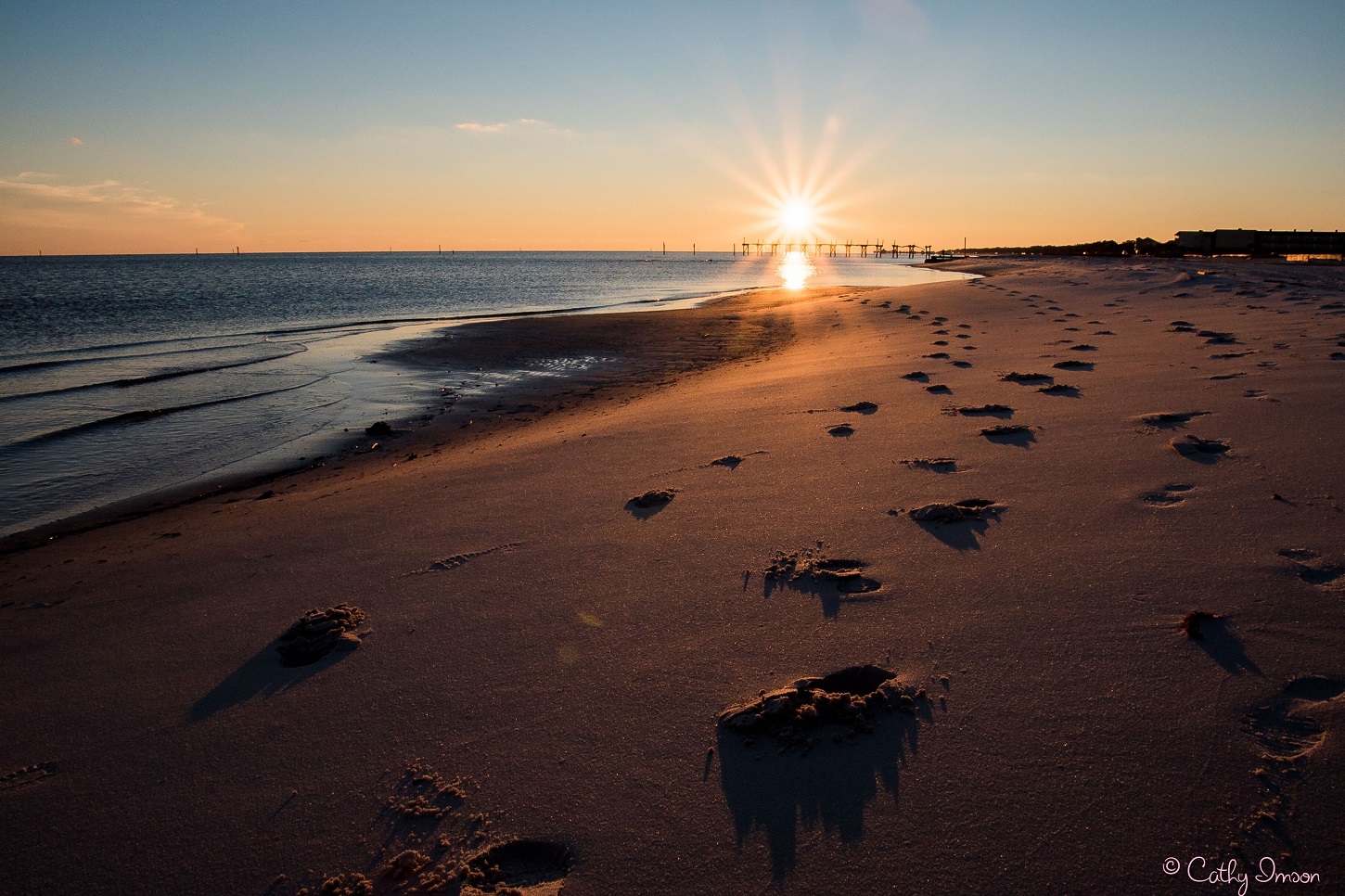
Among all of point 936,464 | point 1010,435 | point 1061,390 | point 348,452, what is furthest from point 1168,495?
point 348,452

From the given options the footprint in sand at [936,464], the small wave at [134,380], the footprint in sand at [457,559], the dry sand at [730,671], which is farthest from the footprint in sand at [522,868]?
the small wave at [134,380]

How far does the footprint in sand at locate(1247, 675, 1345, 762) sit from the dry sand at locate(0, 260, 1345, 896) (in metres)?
0.02

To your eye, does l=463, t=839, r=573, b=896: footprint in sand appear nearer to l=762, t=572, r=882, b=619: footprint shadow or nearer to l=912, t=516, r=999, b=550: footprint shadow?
l=762, t=572, r=882, b=619: footprint shadow

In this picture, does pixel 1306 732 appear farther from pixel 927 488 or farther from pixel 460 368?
pixel 460 368

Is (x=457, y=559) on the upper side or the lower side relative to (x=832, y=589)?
lower

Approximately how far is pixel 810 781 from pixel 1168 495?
2.77 m

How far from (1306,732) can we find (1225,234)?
162 feet

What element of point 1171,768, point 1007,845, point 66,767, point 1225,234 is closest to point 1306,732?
point 1171,768

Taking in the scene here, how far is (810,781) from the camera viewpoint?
6.35ft

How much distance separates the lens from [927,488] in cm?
391

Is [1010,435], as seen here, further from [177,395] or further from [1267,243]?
[1267,243]

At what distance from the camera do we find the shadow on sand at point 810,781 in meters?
1.79

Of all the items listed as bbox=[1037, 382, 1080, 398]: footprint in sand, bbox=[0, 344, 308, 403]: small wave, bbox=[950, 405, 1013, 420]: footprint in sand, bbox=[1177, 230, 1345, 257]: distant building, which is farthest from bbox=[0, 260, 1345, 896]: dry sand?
bbox=[1177, 230, 1345, 257]: distant building

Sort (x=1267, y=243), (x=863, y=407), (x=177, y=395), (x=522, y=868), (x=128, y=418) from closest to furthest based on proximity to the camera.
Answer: (x=522, y=868)
(x=863, y=407)
(x=128, y=418)
(x=177, y=395)
(x=1267, y=243)
